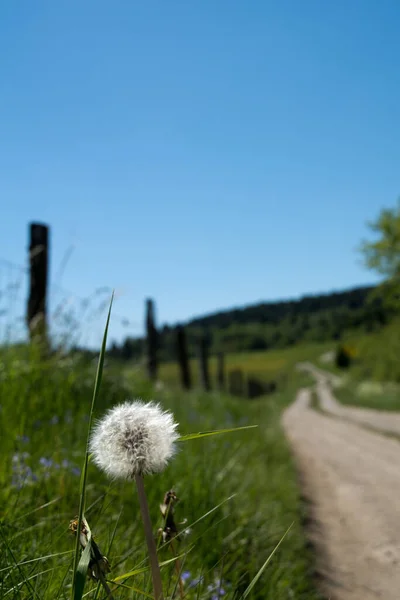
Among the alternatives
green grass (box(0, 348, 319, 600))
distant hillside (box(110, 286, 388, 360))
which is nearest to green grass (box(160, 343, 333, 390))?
distant hillside (box(110, 286, 388, 360))

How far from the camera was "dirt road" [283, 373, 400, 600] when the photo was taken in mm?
4194

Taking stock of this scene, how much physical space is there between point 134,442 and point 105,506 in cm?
111

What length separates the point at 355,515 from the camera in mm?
5887

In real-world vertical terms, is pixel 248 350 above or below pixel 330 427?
above

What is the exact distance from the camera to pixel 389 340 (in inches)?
1340

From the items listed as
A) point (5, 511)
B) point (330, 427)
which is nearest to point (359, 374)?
point (330, 427)

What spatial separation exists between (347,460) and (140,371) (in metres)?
A: 3.38

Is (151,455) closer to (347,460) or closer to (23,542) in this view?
(23,542)

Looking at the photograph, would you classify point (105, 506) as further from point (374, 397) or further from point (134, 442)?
point (374, 397)

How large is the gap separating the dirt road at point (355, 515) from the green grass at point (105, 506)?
0.85ft

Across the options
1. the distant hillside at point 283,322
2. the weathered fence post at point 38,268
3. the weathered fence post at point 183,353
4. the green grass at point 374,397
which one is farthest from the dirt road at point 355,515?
the distant hillside at point 283,322

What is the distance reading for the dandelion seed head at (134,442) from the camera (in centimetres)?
147

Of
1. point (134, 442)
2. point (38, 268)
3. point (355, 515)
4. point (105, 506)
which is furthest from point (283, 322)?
point (134, 442)

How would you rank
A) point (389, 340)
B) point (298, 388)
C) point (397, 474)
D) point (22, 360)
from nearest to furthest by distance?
point (22, 360) < point (397, 474) < point (389, 340) < point (298, 388)
